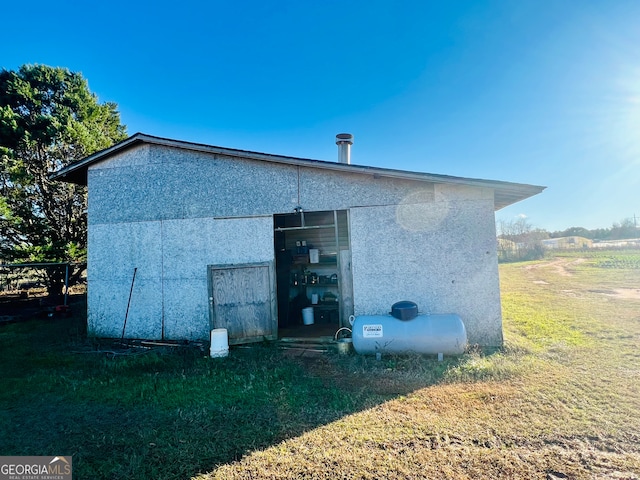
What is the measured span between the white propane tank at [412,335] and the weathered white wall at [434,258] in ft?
2.40

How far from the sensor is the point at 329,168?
6176 millimetres

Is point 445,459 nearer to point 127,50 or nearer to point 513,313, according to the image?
point 513,313

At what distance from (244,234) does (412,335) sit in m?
3.90

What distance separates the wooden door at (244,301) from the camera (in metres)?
6.52

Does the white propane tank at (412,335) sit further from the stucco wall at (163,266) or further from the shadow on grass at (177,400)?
the stucco wall at (163,266)

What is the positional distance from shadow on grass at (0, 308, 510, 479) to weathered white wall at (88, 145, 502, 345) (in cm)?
104

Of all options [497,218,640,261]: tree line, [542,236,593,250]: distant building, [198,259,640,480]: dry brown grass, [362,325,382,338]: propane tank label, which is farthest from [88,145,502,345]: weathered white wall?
[542,236,593,250]: distant building

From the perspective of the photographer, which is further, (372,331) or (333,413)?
(372,331)

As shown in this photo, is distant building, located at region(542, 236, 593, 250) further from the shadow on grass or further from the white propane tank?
the shadow on grass

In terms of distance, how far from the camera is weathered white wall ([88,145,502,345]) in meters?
5.85

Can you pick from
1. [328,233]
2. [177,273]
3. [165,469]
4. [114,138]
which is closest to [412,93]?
[328,233]

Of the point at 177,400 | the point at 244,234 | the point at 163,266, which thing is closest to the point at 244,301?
the point at 244,234

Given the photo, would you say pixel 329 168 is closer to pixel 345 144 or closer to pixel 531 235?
pixel 345 144

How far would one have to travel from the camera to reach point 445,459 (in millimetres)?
2703
